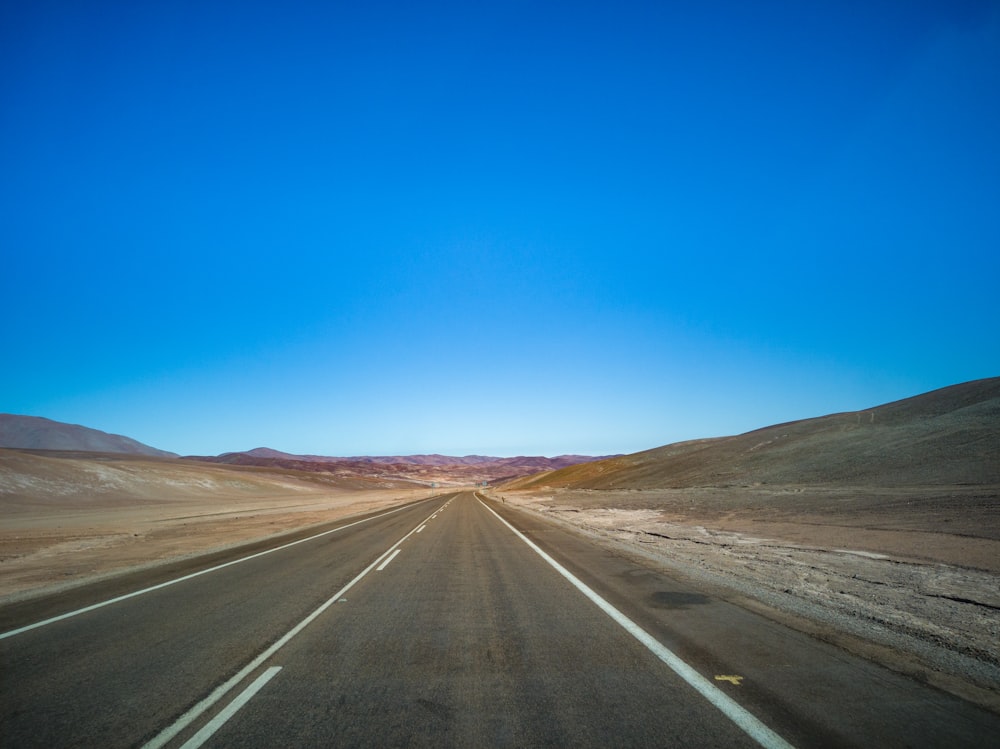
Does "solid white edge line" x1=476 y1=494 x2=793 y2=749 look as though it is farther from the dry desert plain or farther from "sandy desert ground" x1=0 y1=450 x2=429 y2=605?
"sandy desert ground" x1=0 y1=450 x2=429 y2=605

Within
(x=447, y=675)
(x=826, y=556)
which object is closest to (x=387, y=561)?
(x=447, y=675)

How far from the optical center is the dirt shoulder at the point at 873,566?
5.84 metres

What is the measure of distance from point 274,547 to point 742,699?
17495 millimetres

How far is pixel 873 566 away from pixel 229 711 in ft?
41.1

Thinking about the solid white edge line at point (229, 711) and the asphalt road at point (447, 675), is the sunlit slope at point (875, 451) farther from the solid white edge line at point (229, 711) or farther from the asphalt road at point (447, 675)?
the solid white edge line at point (229, 711)

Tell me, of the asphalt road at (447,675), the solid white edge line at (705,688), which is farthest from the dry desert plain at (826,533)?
the solid white edge line at (705,688)

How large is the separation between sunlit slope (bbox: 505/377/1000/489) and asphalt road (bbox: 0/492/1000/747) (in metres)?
29.1

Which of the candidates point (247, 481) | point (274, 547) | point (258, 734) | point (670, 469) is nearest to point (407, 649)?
point (258, 734)

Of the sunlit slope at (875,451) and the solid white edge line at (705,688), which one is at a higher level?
the sunlit slope at (875,451)

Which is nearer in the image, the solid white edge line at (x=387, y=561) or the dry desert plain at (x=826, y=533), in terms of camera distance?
the dry desert plain at (x=826, y=533)

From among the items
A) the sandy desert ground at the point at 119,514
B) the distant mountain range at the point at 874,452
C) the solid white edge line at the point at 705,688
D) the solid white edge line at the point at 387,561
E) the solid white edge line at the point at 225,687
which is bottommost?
the sandy desert ground at the point at 119,514

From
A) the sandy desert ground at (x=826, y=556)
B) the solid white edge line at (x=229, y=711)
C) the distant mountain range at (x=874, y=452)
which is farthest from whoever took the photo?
the distant mountain range at (x=874, y=452)

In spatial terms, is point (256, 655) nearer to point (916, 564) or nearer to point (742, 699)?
point (742, 699)

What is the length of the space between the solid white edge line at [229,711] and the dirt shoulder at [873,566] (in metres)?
6.28
